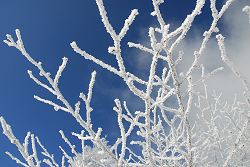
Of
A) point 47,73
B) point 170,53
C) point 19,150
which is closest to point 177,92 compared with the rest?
point 170,53

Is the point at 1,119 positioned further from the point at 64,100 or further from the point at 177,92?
the point at 177,92

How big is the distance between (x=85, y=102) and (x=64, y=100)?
27 cm

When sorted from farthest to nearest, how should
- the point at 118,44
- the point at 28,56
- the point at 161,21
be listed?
1. the point at 161,21
2. the point at 28,56
3. the point at 118,44

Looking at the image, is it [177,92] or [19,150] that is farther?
[19,150]

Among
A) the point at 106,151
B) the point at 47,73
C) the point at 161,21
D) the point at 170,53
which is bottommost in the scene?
the point at 106,151

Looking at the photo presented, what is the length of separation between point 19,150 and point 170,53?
8.96 feet

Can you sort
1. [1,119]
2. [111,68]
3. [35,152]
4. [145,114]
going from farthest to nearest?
[35,152] < [1,119] < [145,114] < [111,68]

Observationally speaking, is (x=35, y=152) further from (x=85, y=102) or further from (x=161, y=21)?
(x=161, y=21)

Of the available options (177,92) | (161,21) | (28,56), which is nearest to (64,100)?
(28,56)

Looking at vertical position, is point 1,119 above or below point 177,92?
below

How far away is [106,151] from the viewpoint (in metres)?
1.95

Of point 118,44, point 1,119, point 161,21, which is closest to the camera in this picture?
point 118,44

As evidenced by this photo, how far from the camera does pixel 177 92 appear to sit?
186 centimetres

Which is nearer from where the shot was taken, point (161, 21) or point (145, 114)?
point (145, 114)
